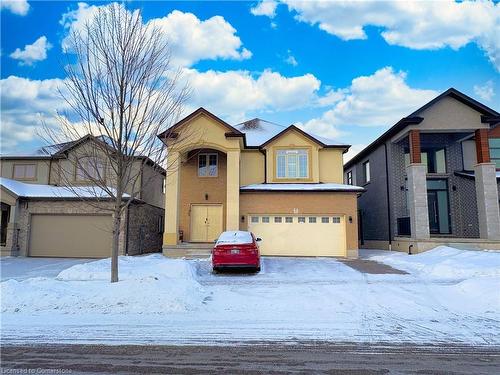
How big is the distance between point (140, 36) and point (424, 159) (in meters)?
19.2

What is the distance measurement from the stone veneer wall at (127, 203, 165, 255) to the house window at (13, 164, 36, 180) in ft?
23.6

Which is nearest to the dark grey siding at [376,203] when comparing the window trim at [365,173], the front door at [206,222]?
the window trim at [365,173]

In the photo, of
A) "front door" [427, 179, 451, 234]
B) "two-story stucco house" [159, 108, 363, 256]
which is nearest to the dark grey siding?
"front door" [427, 179, 451, 234]

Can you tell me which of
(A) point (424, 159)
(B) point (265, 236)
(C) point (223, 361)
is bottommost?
(C) point (223, 361)

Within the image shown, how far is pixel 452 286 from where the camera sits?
10.5m

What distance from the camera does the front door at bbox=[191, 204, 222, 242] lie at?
2123 centimetres

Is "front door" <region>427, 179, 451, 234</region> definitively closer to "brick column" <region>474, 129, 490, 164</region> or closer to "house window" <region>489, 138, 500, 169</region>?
"brick column" <region>474, 129, 490, 164</region>

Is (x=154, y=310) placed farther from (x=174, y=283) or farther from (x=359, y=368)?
(x=359, y=368)

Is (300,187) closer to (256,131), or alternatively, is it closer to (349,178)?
(256,131)

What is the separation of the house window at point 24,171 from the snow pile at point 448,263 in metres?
21.0

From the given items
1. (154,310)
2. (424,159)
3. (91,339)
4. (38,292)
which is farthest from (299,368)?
(424,159)

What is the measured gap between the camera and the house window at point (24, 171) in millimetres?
22922

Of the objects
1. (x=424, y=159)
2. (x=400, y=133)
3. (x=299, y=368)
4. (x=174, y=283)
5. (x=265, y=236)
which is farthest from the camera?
(x=424, y=159)

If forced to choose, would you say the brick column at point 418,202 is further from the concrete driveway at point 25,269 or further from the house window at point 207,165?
the concrete driveway at point 25,269
